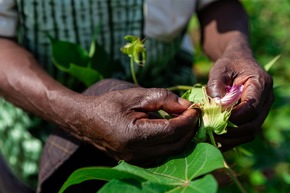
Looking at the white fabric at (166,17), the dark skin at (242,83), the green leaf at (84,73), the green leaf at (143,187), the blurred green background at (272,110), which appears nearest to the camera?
the green leaf at (143,187)

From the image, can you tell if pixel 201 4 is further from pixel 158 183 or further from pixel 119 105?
pixel 158 183

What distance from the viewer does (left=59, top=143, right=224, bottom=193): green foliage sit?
0.90 meters

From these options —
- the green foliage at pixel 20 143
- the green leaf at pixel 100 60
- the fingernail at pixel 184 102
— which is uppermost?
the fingernail at pixel 184 102

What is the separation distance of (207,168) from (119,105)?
0.18 m

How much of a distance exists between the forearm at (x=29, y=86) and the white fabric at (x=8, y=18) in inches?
→ 0.8

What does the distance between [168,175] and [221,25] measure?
0.62 m

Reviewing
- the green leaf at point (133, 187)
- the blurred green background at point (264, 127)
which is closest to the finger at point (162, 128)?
the green leaf at point (133, 187)

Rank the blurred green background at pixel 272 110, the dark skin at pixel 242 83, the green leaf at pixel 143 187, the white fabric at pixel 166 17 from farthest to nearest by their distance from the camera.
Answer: the blurred green background at pixel 272 110, the white fabric at pixel 166 17, the dark skin at pixel 242 83, the green leaf at pixel 143 187

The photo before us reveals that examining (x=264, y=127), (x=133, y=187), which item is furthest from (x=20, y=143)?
(x=264, y=127)

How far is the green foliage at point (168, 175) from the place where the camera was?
0.90 meters

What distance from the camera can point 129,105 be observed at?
1033 millimetres

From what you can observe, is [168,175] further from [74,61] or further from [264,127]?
[264,127]

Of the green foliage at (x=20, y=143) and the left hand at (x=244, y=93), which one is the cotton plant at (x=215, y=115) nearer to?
the left hand at (x=244, y=93)

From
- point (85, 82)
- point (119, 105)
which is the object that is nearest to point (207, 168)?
point (119, 105)
